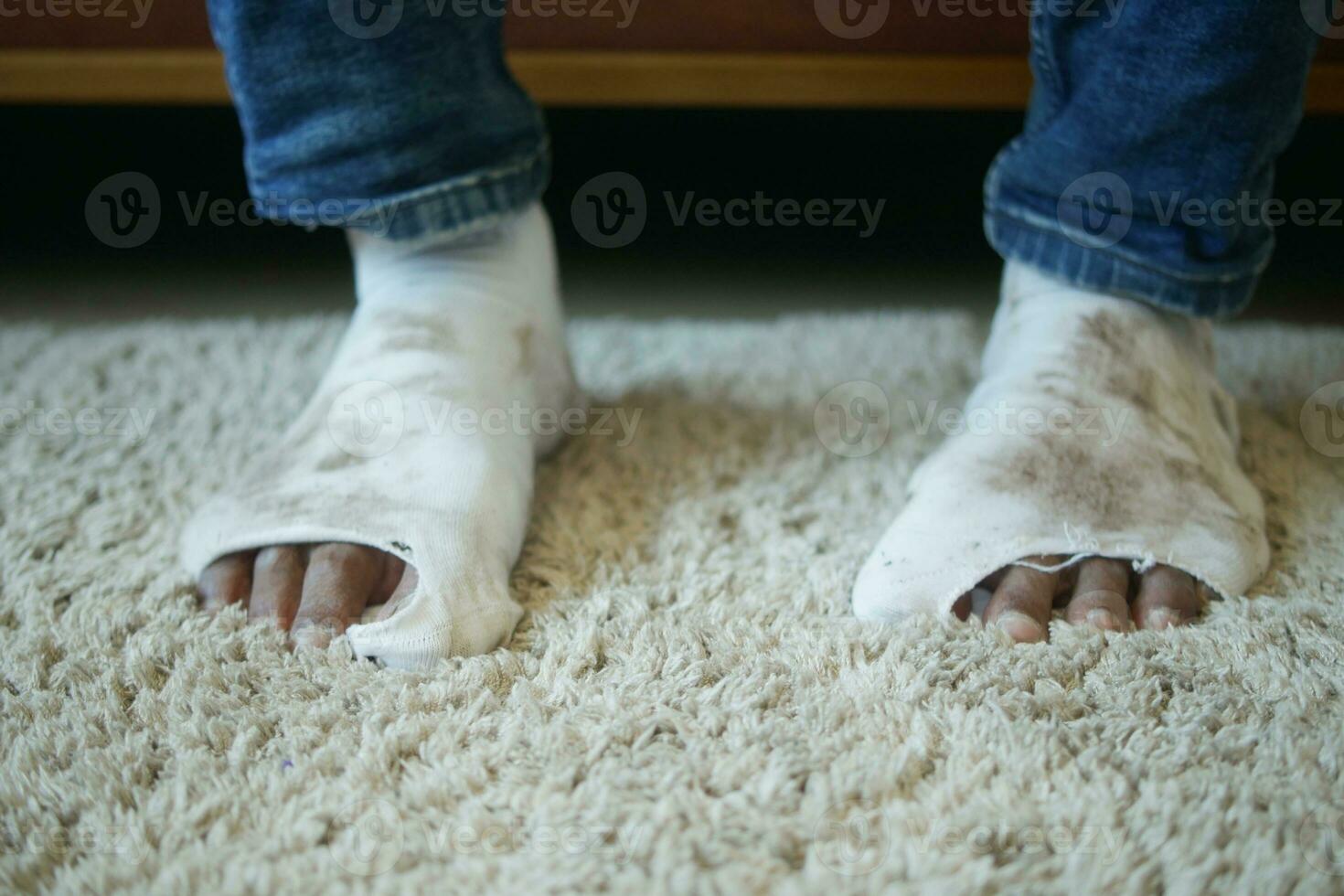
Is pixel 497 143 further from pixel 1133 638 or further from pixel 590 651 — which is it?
pixel 1133 638

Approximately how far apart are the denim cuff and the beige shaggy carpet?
0.59 feet

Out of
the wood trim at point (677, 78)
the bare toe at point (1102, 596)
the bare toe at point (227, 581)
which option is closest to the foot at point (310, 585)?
the bare toe at point (227, 581)

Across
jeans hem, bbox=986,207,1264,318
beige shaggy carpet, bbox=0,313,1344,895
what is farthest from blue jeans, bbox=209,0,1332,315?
beige shaggy carpet, bbox=0,313,1344,895

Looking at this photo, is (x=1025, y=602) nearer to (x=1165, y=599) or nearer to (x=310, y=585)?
(x=1165, y=599)

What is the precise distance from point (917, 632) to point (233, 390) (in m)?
0.58

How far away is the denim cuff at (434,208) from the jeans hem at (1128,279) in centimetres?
33

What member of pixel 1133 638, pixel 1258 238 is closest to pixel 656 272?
pixel 1258 238

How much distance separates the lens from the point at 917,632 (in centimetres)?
50

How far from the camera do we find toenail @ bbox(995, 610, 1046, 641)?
50 cm

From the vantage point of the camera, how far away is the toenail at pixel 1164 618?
508mm

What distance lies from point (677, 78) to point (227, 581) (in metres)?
0.57

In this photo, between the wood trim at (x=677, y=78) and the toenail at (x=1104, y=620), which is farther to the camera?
the wood trim at (x=677, y=78)

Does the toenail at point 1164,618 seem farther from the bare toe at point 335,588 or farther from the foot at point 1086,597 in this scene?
the bare toe at point 335,588

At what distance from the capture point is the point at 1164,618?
0.51m
